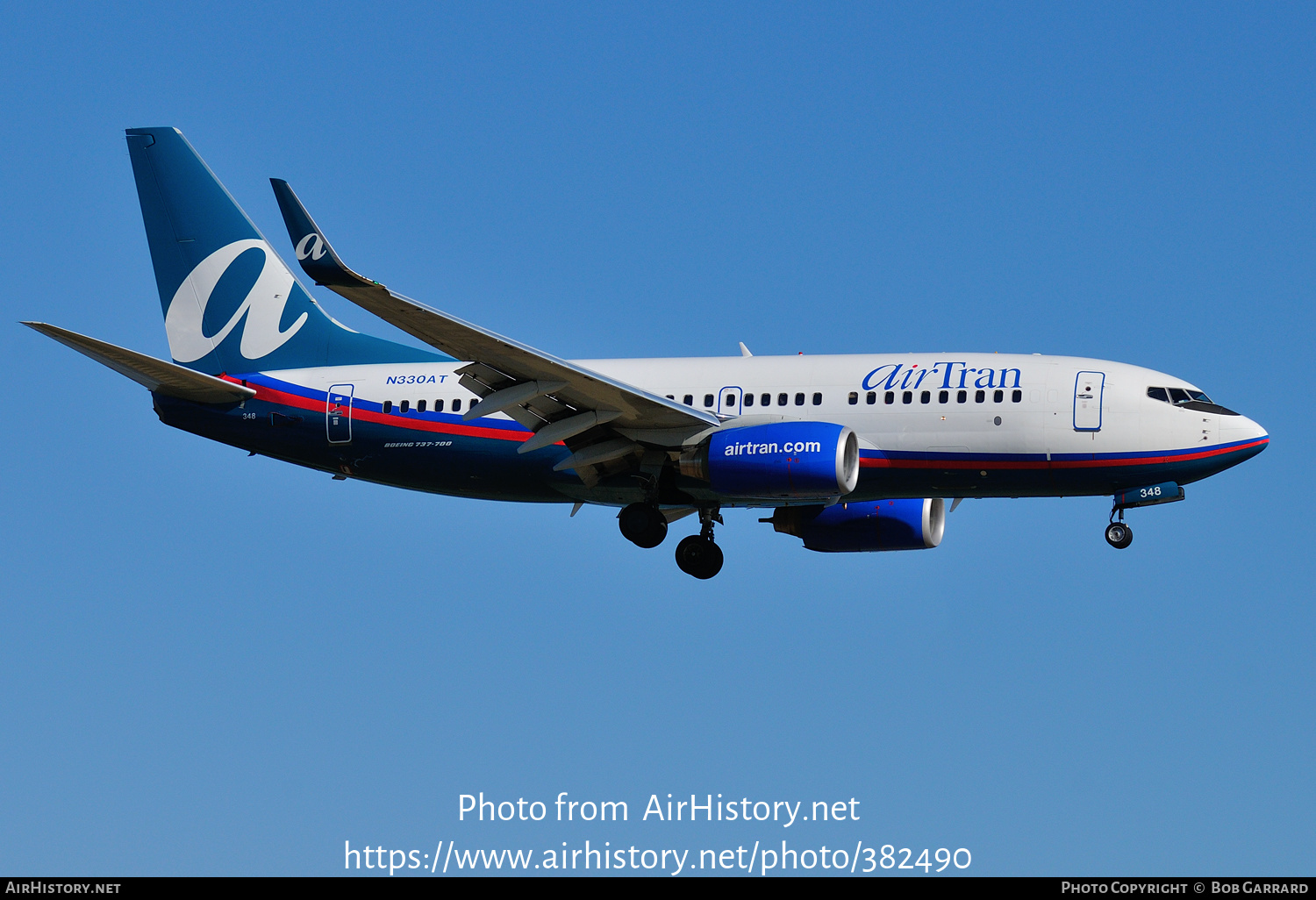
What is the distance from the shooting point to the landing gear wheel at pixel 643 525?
1431 inches

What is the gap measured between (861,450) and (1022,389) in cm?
362

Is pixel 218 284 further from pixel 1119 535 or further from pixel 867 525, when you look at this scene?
pixel 1119 535

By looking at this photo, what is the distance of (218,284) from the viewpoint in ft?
134

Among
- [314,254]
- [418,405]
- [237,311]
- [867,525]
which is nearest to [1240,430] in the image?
[867,525]

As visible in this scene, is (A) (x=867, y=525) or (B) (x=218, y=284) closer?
(A) (x=867, y=525)

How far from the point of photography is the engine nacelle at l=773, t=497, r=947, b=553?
39.1 metres

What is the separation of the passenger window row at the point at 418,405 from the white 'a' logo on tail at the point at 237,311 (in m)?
3.94

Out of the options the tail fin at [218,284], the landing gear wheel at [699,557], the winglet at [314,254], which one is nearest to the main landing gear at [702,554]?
the landing gear wheel at [699,557]

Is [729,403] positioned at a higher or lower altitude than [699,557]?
higher

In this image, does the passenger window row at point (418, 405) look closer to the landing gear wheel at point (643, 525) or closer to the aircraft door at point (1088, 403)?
the landing gear wheel at point (643, 525)

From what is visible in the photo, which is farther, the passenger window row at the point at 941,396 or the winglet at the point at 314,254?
the passenger window row at the point at 941,396

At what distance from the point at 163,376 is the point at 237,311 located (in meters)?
3.58
